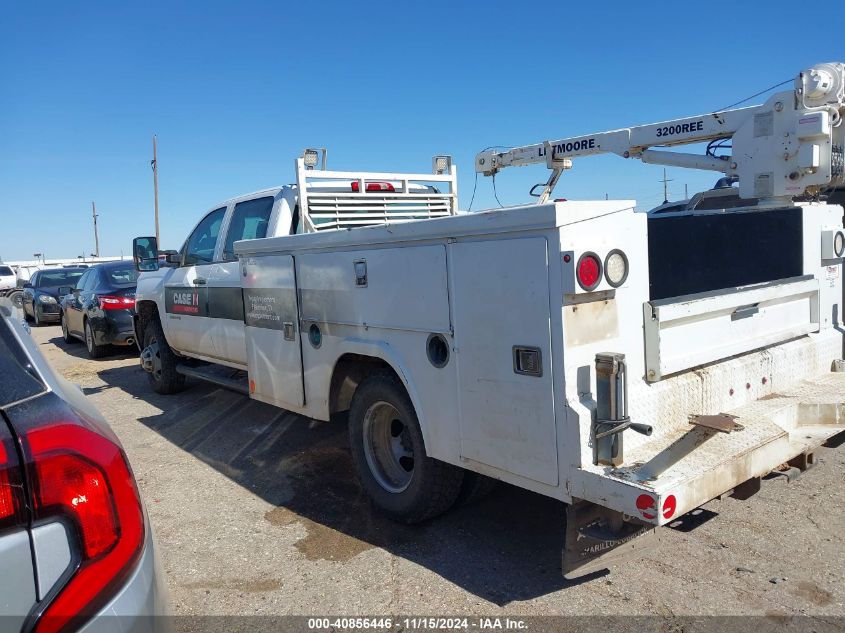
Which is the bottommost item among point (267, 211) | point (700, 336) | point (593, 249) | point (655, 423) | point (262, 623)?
A: point (262, 623)

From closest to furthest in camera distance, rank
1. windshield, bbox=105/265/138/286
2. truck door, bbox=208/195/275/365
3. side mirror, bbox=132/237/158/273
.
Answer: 1. truck door, bbox=208/195/275/365
2. side mirror, bbox=132/237/158/273
3. windshield, bbox=105/265/138/286

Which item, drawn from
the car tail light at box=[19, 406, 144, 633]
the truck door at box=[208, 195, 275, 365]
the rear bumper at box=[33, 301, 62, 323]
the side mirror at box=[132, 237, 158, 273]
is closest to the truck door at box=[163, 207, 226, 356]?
the truck door at box=[208, 195, 275, 365]

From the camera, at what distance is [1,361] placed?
1.74 meters

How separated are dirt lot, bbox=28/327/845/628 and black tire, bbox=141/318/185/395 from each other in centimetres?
275

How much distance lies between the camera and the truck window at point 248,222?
599 centimetres

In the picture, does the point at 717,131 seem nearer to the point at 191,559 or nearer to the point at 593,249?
the point at 593,249

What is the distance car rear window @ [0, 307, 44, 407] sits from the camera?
5.43 feet

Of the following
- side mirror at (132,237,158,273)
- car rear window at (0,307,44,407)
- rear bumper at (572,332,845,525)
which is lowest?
rear bumper at (572,332,845,525)

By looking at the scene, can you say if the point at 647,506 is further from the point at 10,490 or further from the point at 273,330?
the point at 273,330

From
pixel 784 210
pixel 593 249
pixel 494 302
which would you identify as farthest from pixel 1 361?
pixel 784 210

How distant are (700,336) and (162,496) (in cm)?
387

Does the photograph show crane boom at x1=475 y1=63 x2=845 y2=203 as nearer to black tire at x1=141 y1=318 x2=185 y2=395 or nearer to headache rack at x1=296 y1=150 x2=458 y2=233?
headache rack at x1=296 y1=150 x2=458 y2=233

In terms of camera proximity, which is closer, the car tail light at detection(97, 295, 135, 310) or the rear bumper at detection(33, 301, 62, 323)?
the car tail light at detection(97, 295, 135, 310)

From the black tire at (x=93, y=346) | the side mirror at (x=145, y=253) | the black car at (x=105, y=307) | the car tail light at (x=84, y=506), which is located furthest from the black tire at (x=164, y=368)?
the car tail light at (x=84, y=506)
